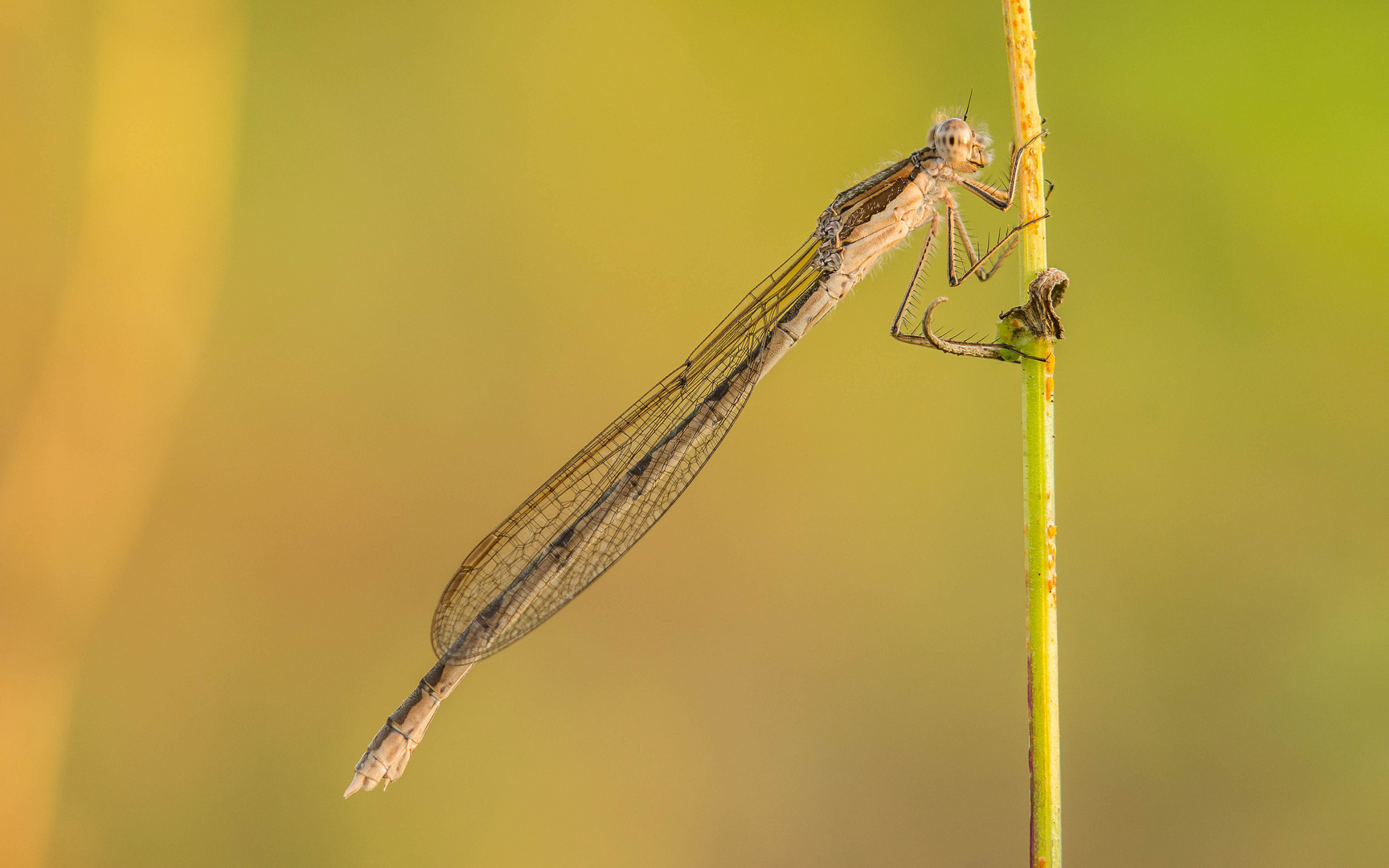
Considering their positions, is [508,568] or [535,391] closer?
[508,568]

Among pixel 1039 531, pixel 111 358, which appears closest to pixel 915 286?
pixel 1039 531

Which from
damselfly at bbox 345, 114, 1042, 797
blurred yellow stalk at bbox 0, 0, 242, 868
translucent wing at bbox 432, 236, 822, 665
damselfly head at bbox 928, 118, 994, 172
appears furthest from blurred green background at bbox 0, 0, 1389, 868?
translucent wing at bbox 432, 236, 822, 665

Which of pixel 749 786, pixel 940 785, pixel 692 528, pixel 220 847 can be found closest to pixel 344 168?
pixel 692 528

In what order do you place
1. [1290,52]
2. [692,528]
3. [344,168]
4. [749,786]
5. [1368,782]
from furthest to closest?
[344,168]
[692,528]
[749,786]
[1290,52]
[1368,782]

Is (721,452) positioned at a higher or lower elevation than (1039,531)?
higher

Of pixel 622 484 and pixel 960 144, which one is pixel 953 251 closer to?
pixel 960 144

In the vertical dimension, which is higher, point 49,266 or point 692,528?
point 49,266

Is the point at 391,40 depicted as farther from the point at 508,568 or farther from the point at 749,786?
the point at 749,786
